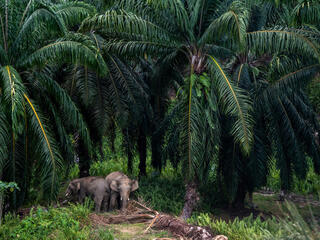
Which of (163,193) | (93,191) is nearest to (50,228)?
(93,191)

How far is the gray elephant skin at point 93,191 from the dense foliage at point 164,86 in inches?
28.4

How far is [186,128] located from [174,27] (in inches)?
114

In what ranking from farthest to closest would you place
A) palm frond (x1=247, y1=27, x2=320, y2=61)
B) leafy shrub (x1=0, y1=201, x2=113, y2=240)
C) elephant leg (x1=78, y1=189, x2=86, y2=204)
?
1. elephant leg (x1=78, y1=189, x2=86, y2=204)
2. palm frond (x1=247, y1=27, x2=320, y2=61)
3. leafy shrub (x1=0, y1=201, x2=113, y2=240)

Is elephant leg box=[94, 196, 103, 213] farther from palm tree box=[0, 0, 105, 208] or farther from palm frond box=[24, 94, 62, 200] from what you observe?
palm frond box=[24, 94, 62, 200]

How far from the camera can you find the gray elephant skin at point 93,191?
36.4 ft

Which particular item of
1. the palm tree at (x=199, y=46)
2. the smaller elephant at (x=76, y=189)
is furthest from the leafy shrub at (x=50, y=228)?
the palm tree at (x=199, y=46)

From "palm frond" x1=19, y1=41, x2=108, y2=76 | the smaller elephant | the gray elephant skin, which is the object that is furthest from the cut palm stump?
"palm frond" x1=19, y1=41, x2=108, y2=76

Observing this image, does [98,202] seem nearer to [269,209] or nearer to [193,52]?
[193,52]

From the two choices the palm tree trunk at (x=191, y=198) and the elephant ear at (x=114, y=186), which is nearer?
the elephant ear at (x=114, y=186)

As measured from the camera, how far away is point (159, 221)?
30.3ft

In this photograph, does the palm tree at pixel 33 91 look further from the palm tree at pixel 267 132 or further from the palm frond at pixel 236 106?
the palm tree at pixel 267 132

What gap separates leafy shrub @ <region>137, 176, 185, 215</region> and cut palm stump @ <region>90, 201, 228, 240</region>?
1.61 metres

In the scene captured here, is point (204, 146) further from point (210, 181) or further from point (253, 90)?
point (210, 181)

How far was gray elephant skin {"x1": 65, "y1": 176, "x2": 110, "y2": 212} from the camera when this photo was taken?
11.1 meters
